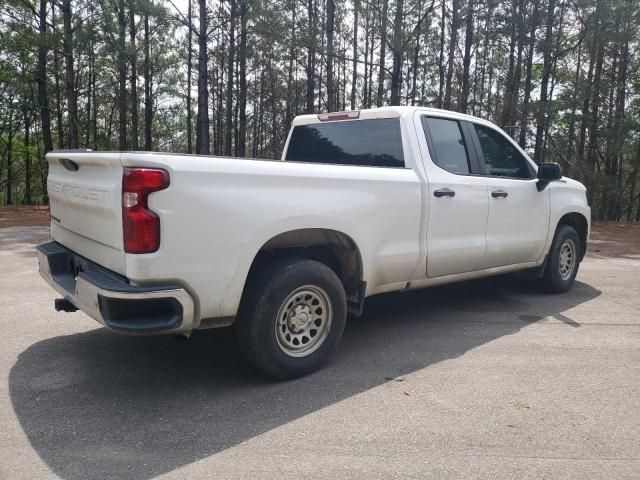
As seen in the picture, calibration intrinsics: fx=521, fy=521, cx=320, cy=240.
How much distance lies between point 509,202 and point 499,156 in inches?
20.7

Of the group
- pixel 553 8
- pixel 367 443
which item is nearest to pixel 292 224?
pixel 367 443

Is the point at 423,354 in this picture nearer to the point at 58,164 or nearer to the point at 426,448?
the point at 426,448

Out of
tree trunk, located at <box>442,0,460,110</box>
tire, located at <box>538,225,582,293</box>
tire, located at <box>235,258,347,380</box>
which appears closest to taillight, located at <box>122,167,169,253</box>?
tire, located at <box>235,258,347,380</box>

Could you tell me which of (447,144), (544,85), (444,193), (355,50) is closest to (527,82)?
(544,85)

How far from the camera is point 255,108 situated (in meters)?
35.6

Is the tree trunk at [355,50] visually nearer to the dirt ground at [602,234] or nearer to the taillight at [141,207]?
the dirt ground at [602,234]

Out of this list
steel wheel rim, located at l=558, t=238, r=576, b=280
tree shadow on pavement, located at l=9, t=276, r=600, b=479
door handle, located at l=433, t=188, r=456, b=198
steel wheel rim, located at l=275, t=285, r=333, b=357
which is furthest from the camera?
steel wheel rim, located at l=558, t=238, r=576, b=280

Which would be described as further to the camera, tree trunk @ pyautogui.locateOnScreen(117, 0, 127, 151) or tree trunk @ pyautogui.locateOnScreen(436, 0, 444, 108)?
tree trunk @ pyautogui.locateOnScreen(436, 0, 444, 108)

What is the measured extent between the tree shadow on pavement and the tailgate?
877 mm

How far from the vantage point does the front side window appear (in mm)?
5316

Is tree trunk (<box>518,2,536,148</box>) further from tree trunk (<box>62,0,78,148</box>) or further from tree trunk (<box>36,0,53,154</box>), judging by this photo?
tree trunk (<box>36,0,53,154</box>)

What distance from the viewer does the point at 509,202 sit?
17.4 ft

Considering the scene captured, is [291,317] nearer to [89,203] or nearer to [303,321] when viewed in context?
[303,321]

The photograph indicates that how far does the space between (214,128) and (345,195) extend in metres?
37.2
